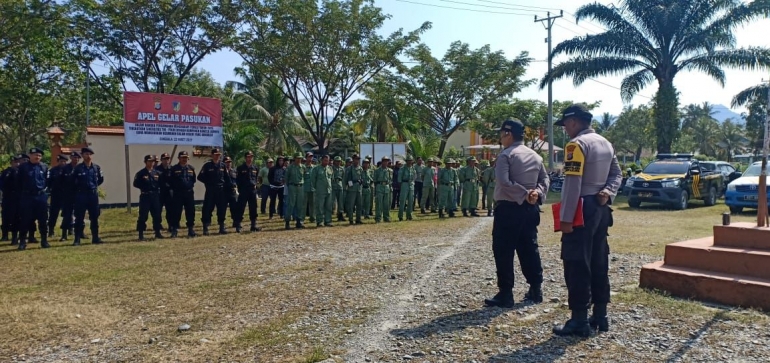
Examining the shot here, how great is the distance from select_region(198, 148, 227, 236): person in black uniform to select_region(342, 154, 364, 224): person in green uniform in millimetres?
2957

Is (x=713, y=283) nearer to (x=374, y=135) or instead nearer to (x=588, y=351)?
(x=588, y=351)

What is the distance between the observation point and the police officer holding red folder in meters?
4.48

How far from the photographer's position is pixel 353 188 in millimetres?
13328

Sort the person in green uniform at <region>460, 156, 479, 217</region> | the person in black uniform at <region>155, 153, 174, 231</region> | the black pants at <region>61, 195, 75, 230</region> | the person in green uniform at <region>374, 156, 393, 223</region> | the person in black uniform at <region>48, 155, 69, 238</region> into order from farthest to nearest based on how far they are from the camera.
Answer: the person in green uniform at <region>460, 156, 479, 217</region>
the person in green uniform at <region>374, 156, 393, 223</region>
the person in black uniform at <region>155, 153, 174, 231</region>
the person in black uniform at <region>48, 155, 69, 238</region>
the black pants at <region>61, 195, 75, 230</region>

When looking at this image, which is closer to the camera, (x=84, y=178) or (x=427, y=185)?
(x=84, y=178)

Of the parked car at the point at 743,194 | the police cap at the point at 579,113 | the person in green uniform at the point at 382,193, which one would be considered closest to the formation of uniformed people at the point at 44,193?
the person in green uniform at the point at 382,193


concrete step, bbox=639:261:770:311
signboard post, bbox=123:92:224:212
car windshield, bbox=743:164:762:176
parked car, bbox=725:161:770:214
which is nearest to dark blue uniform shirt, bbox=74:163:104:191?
signboard post, bbox=123:92:224:212

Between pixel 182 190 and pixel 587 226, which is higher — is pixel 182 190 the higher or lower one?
the higher one

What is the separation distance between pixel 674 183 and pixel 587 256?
44.1 ft

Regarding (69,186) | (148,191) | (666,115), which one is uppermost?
(666,115)

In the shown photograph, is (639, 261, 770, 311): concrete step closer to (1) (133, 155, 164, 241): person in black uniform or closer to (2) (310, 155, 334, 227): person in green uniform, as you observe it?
(2) (310, 155, 334, 227): person in green uniform

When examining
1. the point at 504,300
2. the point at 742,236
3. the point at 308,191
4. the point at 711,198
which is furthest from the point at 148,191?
the point at 711,198

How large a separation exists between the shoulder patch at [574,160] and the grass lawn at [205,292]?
1833mm

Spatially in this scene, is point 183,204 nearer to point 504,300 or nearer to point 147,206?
point 147,206
